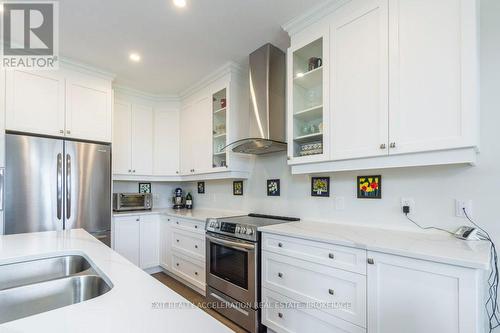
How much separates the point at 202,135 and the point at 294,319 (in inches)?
91.9

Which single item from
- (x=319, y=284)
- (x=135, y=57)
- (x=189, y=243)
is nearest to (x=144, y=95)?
(x=135, y=57)

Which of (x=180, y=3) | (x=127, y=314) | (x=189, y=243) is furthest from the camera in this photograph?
(x=189, y=243)

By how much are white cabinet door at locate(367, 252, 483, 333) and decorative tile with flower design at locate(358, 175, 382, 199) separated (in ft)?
2.18

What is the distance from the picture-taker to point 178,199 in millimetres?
3947

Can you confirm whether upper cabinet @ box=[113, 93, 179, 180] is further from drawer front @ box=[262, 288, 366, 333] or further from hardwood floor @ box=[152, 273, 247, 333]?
drawer front @ box=[262, 288, 366, 333]

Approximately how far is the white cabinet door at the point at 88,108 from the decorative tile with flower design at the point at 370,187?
9.17 feet

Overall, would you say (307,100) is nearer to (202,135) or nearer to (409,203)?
(409,203)

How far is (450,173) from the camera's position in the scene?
5.26 feet

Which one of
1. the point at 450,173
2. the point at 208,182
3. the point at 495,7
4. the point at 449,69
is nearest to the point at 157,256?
the point at 208,182

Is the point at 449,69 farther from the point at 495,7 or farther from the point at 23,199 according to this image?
the point at 23,199

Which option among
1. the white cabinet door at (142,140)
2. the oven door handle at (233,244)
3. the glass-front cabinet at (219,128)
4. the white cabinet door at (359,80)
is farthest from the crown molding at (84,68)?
the white cabinet door at (359,80)

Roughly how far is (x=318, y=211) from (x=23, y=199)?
276cm

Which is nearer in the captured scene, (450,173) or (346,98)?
(450,173)

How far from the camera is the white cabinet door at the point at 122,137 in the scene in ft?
11.1
